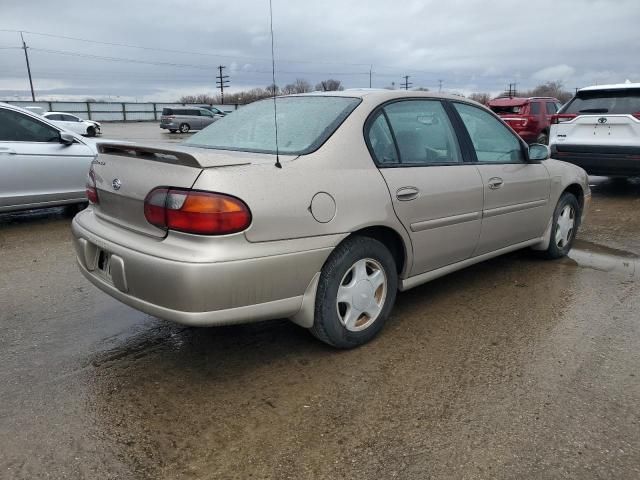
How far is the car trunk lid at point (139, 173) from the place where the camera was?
2.56 metres

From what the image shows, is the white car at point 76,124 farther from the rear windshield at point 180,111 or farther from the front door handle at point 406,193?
the front door handle at point 406,193

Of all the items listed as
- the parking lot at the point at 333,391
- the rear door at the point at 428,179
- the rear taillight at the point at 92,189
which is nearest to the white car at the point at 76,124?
the parking lot at the point at 333,391

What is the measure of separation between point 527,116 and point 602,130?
8.17 m

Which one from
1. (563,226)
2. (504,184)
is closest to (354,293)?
(504,184)

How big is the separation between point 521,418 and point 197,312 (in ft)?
5.23

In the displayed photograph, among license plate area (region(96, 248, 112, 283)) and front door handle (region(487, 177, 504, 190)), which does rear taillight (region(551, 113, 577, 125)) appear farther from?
license plate area (region(96, 248, 112, 283))

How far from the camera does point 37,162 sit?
252 inches

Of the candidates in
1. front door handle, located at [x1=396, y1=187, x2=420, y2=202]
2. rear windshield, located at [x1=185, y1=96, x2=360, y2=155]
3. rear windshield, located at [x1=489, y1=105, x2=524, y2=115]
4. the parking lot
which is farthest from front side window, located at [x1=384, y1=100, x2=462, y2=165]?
rear windshield, located at [x1=489, y1=105, x2=524, y2=115]

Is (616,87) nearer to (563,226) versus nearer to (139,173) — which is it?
(563,226)

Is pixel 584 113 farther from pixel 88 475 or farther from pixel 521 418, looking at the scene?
pixel 88 475

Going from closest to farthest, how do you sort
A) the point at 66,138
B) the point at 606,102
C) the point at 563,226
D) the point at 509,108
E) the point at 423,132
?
the point at 423,132
the point at 563,226
the point at 66,138
the point at 606,102
the point at 509,108

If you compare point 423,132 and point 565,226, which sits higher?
point 423,132

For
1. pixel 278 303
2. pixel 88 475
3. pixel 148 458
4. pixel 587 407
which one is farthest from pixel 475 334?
pixel 88 475

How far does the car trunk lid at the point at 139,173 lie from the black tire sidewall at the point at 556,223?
3151mm
